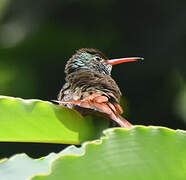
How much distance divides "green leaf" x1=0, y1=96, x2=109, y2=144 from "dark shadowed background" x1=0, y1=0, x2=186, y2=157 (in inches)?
164

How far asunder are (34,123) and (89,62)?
5.06 ft

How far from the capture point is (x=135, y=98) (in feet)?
22.4

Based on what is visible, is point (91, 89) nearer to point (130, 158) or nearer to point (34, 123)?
point (34, 123)

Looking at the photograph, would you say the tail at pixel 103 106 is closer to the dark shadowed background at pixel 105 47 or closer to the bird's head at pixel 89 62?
the bird's head at pixel 89 62

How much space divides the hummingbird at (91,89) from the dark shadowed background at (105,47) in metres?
2.79

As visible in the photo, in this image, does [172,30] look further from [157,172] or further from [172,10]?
[157,172]

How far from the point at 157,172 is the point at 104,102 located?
118cm

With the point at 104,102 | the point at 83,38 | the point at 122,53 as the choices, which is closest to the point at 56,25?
the point at 83,38

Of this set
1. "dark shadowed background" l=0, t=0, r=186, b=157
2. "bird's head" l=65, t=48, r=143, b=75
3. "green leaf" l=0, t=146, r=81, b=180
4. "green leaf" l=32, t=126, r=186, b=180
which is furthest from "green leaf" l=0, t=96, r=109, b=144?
"dark shadowed background" l=0, t=0, r=186, b=157

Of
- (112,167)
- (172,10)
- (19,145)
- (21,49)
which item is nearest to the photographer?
(112,167)

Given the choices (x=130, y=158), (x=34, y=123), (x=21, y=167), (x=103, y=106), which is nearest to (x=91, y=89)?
(x=103, y=106)

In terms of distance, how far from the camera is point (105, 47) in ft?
24.2

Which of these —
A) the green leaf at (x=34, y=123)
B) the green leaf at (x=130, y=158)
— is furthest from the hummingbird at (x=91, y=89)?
the green leaf at (x=130, y=158)

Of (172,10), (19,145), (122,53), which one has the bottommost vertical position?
(19,145)
